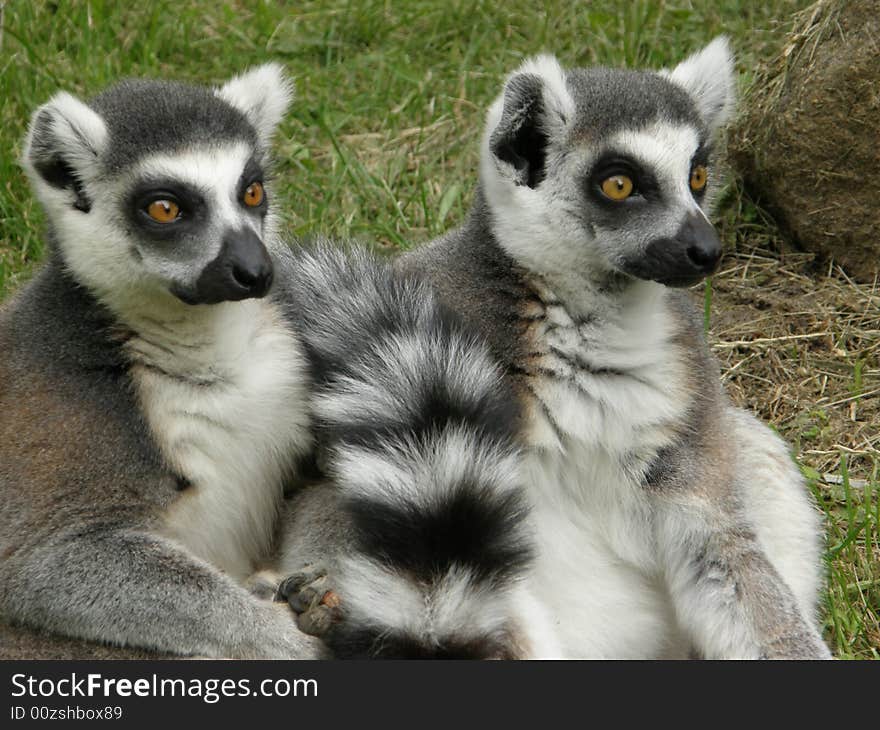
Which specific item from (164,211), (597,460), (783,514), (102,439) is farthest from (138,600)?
(783,514)

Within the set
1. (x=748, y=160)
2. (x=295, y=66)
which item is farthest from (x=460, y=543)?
(x=295, y=66)

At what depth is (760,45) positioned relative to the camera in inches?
314

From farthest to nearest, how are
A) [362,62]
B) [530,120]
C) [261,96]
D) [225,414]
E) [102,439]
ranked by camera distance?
1. [362,62]
2. [261,96]
3. [530,120]
4. [225,414]
5. [102,439]

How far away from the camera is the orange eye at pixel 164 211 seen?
398 centimetres

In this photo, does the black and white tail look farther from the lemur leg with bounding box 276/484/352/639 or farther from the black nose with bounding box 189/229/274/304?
the black nose with bounding box 189/229/274/304

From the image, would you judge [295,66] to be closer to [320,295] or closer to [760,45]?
[760,45]

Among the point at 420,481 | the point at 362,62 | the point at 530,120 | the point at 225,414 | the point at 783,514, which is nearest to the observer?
the point at 420,481

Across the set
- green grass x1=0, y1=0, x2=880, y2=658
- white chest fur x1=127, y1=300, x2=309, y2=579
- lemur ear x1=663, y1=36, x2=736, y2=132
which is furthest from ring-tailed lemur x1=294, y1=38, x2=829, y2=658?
green grass x1=0, y1=0, x2=880, y2=658

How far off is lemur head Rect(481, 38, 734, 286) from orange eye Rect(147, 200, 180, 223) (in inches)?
38.4

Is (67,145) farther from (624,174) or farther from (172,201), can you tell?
(624,174)

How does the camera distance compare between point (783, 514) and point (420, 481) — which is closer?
point (420, 481)

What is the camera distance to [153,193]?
3982mm

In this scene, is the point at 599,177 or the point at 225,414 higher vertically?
the point at 599,177

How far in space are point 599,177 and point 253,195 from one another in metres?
1.03
